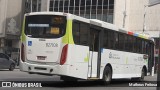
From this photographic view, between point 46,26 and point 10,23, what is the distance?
205 feet

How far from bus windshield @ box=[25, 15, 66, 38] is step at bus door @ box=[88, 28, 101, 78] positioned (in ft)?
6.74

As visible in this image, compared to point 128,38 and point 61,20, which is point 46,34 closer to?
point 61,20

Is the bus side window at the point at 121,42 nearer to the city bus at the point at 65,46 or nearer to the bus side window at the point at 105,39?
the city bus at the point at 65,46

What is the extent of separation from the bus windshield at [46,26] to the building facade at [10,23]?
2352 inches

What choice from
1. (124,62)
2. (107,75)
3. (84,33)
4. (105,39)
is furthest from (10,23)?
(84,33)

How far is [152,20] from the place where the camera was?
75.6 m

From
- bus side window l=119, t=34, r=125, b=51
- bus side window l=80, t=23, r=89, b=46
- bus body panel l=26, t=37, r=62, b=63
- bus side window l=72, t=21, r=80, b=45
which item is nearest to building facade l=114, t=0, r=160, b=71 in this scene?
bus side window l=119, t=34, r=125, b=51

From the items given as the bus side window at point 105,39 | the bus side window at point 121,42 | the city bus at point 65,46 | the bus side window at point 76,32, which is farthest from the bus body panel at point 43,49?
the bus side window at point 121,42

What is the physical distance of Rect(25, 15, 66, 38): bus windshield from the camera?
16.0 meters

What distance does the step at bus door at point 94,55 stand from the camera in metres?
17.5

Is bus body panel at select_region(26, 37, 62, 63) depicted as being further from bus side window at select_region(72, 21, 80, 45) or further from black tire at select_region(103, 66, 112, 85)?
black tire at select_region(103, 66, 112, 85)

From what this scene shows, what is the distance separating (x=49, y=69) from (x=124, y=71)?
6.96 m

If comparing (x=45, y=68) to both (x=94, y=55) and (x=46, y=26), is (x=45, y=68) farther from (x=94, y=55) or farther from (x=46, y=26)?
(x=94, y=55)

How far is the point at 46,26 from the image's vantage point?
53.3 feet
